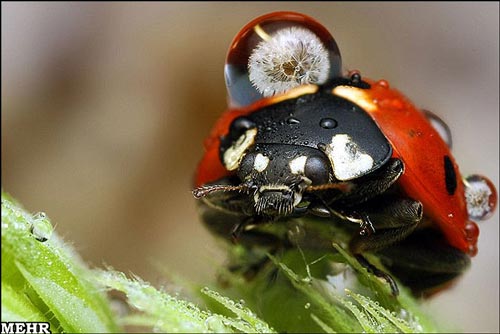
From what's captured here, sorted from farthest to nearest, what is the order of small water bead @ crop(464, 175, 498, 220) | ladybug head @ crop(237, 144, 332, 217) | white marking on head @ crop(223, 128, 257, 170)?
small water bead @ crop(464, 175, 498, 220), white marking on head @ crop(223, 128, 257, 170), ladybug head @ crop(237, 144, 332, 217)

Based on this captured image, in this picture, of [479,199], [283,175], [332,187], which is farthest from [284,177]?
[479,199]

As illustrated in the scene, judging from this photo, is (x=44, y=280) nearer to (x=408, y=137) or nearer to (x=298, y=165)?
(x=298, y=165)

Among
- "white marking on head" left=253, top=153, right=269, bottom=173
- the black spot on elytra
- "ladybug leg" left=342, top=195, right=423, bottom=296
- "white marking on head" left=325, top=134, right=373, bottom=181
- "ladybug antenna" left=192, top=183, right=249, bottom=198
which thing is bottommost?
"ladybug leg" left=342, top=195, right=423, bottom=296

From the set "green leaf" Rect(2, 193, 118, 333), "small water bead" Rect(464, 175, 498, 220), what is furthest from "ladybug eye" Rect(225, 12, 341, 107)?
"green leaf" Rect(2, 193, 118, 333)

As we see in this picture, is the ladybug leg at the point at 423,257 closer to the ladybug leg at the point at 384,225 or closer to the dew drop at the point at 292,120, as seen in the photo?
the ladybug leg at the point at 384,225

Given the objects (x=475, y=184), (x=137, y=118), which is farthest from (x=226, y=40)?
(x=475, y=184)

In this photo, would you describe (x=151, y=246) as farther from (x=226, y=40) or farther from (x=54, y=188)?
(x=226, y=40)

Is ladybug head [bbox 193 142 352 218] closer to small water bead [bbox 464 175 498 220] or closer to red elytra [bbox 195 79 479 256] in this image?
red elytra [bbox 195 79 479 256]
